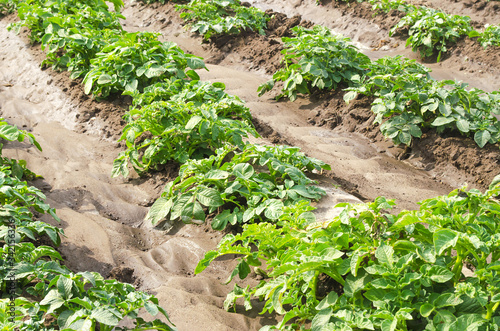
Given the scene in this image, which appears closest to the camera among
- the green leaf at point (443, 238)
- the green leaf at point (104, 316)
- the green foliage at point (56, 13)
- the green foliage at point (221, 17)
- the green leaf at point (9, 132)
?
the green leaf at point (104, 316)

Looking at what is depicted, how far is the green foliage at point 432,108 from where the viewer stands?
193 inches

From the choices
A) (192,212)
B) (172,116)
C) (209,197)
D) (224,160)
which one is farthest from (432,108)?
(192,212)

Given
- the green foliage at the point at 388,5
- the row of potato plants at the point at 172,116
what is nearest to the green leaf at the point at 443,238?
the row of potato plants at the point at 172,116

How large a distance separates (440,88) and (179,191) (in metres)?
2.91

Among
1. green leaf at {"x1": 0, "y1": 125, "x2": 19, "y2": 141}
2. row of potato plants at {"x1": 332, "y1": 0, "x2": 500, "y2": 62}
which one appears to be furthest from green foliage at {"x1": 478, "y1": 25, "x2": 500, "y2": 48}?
green leaf at {"x1": 0, "y1": 125, "x2": 19, "y2": 141}

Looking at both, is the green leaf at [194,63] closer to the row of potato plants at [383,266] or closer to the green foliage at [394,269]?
the row of potato plants at [383,266]

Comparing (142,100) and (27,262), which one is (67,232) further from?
(142,100)

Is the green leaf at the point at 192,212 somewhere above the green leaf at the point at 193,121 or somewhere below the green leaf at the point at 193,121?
below

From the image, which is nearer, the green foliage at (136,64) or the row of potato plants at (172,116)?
the row of potato plants at (172,116)

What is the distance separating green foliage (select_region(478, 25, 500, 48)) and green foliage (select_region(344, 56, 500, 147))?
2.21 metres

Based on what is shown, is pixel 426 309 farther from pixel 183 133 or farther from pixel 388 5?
pixel 388 5

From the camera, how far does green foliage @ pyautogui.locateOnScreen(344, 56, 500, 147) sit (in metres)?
4.91

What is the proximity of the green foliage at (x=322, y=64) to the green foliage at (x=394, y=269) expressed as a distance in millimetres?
3411

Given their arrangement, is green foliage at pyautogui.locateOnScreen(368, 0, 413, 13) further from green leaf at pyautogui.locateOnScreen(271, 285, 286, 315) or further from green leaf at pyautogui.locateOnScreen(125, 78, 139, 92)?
green leaf at pyautogui.locateOnScreen(271, 285, 286, 315)
